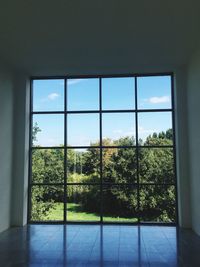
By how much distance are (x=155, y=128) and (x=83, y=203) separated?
2.57 metres

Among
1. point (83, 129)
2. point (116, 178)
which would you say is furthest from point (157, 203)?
point (83, 129)

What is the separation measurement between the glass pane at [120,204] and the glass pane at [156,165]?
468 mm

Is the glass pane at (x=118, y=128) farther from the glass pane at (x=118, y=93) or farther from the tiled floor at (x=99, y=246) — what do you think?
the tiled floor at (x=99, y=246)
